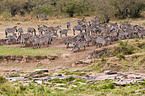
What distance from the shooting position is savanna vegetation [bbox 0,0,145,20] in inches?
1262

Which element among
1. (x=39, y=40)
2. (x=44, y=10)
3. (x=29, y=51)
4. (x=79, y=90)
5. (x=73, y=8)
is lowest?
(x=29, y=51)

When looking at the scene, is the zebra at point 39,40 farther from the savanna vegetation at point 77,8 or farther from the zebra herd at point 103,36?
the savanna vegetation at point 77,8

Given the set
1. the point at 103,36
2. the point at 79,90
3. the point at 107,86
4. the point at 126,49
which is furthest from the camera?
the point at 103,36

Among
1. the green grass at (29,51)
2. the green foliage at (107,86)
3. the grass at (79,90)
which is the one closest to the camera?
the grass at (79,90)

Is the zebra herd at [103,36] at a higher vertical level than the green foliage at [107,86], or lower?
higher

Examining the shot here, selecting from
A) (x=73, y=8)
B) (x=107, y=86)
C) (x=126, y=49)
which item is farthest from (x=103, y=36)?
(x=73, y=8)

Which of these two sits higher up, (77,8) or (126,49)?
(77,8)

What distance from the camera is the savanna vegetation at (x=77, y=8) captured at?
32.0 meters

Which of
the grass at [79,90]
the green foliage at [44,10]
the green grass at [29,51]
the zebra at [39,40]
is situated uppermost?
the green foliage at [44,10]

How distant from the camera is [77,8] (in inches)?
1523

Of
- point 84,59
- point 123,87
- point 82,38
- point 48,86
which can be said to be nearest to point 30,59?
point 84,59

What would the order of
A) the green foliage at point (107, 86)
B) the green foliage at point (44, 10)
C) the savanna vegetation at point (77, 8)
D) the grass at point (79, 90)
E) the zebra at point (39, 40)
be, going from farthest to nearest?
the green foliage at point (44, 10) → the savanna vegetation at point (77, 8) → the zebra at point (39, 40) → the green foliage at point (107, 86) → the grass at point (79, 90)

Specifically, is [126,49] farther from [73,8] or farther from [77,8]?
[73,8]

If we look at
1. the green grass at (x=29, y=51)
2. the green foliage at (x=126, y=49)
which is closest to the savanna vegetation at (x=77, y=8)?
the green grass at (x=29, y=51)
